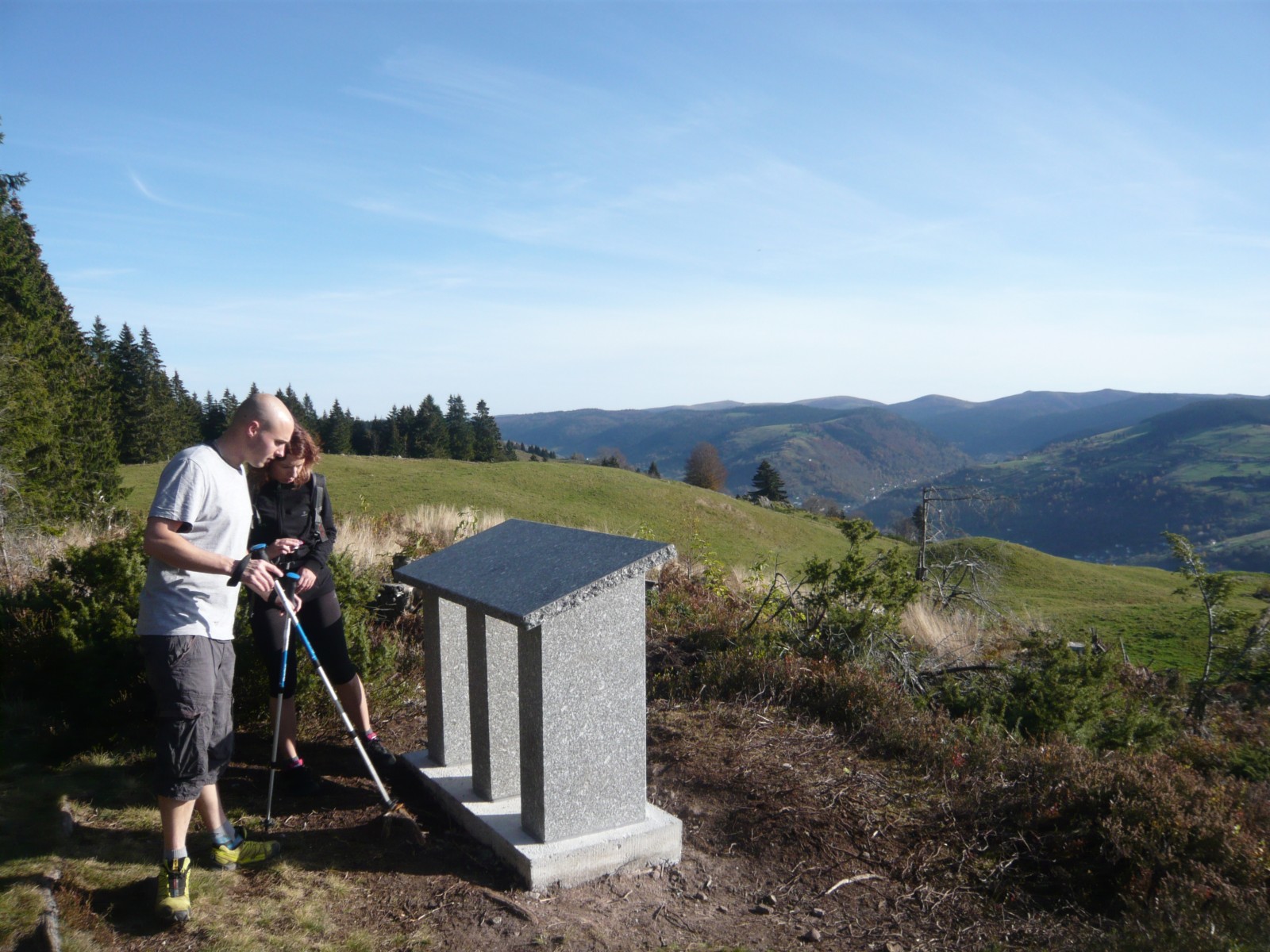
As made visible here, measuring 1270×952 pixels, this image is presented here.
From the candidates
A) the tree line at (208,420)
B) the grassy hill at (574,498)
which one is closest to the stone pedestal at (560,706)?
the grassy hill at (574,498)

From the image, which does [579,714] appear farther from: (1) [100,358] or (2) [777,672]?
(1) [100,358]

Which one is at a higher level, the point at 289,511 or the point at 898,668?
the point at 289,511

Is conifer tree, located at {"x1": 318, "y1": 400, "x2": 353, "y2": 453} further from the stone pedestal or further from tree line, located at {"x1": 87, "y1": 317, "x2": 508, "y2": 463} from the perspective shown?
the stone pedestal

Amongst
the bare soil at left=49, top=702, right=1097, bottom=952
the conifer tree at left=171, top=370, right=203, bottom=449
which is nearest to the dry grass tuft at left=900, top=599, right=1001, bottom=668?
the bare soil at left=49, top=702, right=1097, bottom=952

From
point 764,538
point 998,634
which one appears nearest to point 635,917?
point 998,634

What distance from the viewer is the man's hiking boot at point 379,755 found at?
438 centimetres

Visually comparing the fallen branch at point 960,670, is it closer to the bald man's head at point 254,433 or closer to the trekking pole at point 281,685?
the trekking pole at point 281,685

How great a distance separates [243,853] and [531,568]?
1631 mm

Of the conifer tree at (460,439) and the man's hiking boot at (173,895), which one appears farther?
the conifer tree at (460,439)

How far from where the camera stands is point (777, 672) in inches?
240

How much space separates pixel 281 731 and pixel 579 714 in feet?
5.83

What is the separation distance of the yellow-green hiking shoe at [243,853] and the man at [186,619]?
11.6 inches

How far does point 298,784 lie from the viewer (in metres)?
4.08

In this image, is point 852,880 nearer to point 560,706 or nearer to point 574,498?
point 560,706
